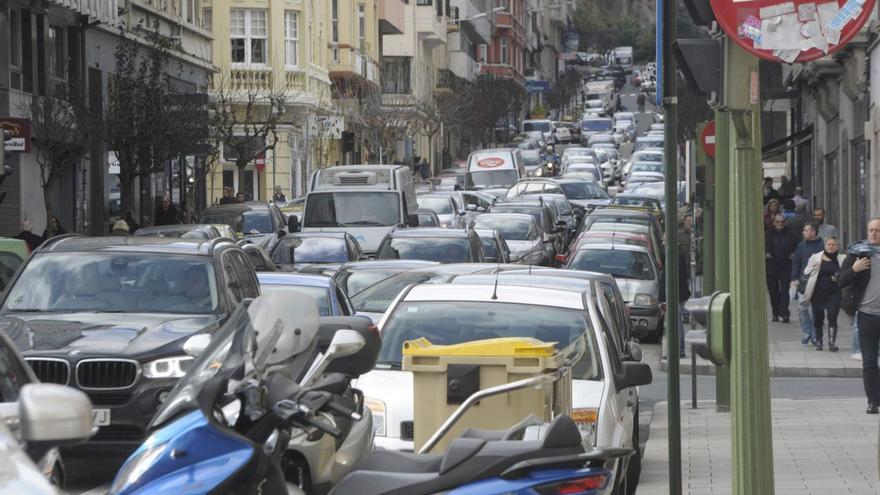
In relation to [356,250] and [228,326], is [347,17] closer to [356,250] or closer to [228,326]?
[356,250]

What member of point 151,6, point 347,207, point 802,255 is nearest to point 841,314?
point 802,255

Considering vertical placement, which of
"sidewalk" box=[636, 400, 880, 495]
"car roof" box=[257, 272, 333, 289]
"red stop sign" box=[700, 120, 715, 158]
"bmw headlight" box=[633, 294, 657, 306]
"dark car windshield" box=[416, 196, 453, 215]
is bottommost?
"sidewalk" box=[636, 400, 880, 495]

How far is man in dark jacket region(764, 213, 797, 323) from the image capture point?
28.9 meters

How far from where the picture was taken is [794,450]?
13930mm

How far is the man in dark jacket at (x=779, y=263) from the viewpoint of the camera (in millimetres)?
28906

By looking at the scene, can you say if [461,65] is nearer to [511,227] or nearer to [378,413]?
[511,227]

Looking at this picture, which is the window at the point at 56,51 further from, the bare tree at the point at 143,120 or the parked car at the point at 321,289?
the parked car at the point at 321,289

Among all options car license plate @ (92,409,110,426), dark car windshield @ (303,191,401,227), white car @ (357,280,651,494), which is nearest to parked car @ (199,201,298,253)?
dark car windshield @ (303,191,401,227)

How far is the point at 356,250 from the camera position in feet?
84.1

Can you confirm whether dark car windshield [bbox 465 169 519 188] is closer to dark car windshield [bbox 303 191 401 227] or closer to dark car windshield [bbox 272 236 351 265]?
dark car windshield [bbox 303 191 401 227]

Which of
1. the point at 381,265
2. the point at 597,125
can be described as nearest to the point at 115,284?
the point at 381,265

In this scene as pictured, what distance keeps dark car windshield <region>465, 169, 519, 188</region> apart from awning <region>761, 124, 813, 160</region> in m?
9.36

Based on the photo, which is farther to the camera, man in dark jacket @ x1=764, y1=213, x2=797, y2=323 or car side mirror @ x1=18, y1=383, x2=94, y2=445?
man in dark jacket @ x1=764, y1=213, x2=797, y2=323

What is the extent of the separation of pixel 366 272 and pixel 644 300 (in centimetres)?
704
